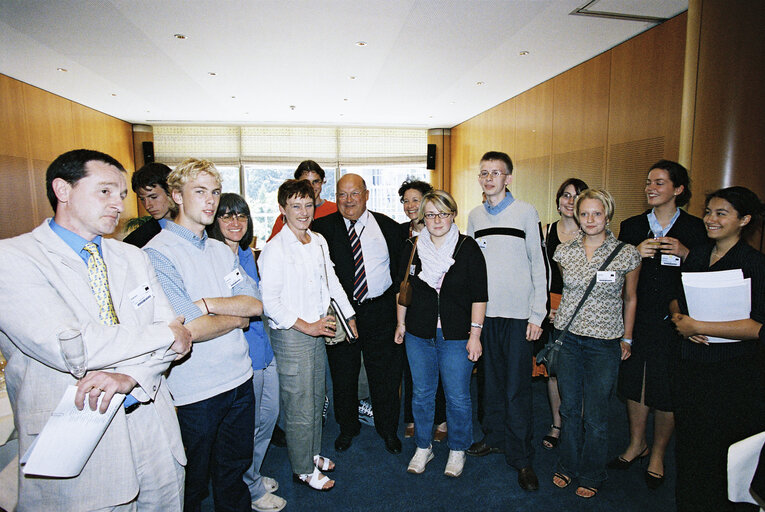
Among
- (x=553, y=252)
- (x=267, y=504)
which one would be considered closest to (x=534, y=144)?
(x=553, y=252)

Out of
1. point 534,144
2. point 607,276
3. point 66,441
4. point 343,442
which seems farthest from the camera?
point 534,144

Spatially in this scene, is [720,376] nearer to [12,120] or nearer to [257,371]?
[257,371]

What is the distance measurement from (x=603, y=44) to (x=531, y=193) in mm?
2598

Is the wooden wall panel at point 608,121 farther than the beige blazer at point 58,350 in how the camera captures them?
Yes

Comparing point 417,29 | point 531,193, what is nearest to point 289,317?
point 417,29

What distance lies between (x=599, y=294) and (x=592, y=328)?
198mm

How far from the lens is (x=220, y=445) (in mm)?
1875

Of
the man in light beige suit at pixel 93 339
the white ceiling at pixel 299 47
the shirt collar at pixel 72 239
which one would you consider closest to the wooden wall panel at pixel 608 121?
the white ceiling at pixel 299 47

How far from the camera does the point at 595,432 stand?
88.3 inches

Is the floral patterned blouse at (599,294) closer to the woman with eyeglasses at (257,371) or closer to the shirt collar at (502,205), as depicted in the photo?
the shirt collar at (502,205)

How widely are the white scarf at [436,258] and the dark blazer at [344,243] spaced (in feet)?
1.78

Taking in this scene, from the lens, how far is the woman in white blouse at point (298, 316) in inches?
86.9

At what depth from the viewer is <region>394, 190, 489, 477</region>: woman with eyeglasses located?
2.39 m

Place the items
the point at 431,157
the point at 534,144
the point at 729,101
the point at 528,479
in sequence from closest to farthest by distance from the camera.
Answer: the point at 528,479, the point at 729,101, the point at 534,144, the point at 431,157
